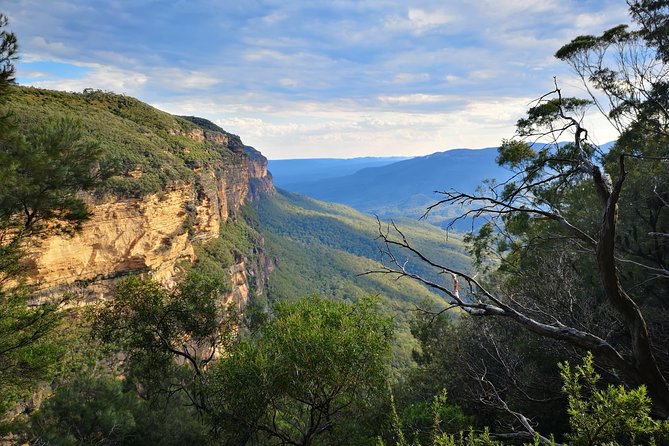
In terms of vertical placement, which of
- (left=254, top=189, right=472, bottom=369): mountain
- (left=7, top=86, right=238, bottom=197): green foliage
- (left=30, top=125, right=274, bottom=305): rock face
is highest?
(left=7, top=86, right=238, bottom=197): green foliage

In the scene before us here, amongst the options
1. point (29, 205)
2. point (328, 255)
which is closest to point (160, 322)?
point (29, 205)

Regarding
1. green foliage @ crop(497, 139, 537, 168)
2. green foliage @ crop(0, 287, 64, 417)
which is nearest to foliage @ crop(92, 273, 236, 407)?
green foliage @ crop(0, 287, 64, 417)

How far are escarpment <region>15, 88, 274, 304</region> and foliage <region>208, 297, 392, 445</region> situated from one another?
7.66m

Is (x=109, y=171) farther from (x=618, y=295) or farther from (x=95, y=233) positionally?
(x=95, y=233)

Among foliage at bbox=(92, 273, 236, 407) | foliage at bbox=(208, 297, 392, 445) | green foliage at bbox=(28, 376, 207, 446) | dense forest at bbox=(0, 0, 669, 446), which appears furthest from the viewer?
foliage at bbox=(92, 273, 236, 407)

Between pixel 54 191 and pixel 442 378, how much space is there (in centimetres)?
1368

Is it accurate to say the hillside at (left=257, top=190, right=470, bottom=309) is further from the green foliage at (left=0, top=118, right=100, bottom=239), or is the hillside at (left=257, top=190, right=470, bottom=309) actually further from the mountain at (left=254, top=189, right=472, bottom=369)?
the green foliage at (left=0, top=118, right=100, bottom=239)

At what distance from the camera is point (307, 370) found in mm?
8125

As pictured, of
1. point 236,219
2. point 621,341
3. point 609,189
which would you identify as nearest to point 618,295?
point 609,189

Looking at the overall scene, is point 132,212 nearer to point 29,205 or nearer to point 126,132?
point 126,132

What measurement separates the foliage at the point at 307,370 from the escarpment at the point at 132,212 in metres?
7.66

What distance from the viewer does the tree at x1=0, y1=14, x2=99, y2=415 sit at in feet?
28.6

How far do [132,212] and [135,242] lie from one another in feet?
9.76

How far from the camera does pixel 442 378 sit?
42.9ft
